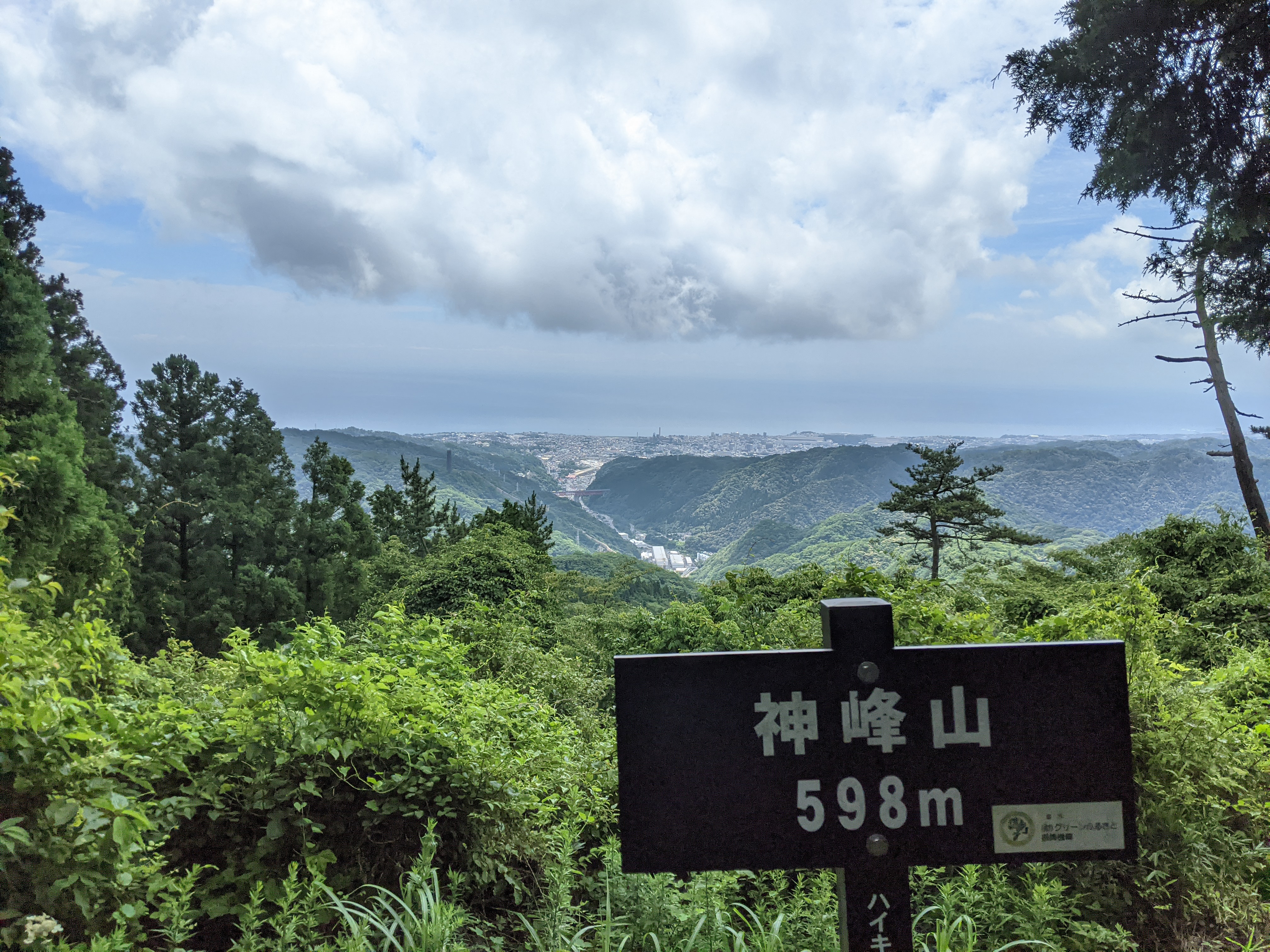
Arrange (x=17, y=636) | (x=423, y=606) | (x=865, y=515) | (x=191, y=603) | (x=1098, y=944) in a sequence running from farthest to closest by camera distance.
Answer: (x=865, y=515) < (x=191, y=603) < (x=423, y=606) < (x=1098, y=944) < (x=17, y=636)

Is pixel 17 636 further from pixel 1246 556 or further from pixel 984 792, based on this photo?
pixel 1246 556

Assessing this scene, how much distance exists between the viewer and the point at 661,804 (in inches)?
64.9

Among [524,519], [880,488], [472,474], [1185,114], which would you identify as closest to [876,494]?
[880,488]

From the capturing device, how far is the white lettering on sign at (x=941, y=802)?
5.36 ft

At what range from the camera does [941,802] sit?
5.37 feet

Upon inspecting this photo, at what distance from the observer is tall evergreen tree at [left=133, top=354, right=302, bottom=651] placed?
18156 millimetres

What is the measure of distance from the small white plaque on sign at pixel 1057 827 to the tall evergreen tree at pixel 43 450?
1051cm

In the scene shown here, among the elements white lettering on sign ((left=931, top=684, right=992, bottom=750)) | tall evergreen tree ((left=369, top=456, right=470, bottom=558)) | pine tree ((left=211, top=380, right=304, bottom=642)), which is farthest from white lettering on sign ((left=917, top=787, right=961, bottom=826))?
tall evergreen tree ((left=369, top=456, right=470, bottom=558))

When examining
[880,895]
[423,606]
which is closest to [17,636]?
[880,895]

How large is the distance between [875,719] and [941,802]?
0.24 m

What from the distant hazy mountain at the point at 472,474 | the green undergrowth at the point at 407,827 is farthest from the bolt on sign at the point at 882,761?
the distant hazy mountain at the point at 472,474

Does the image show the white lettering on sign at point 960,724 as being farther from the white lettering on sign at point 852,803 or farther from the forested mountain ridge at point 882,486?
the forested mountain ridge at point 882,486

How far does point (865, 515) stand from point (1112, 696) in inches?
1854

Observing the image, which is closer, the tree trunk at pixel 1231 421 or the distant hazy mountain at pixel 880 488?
the tree trunk at pixel 1231 421
